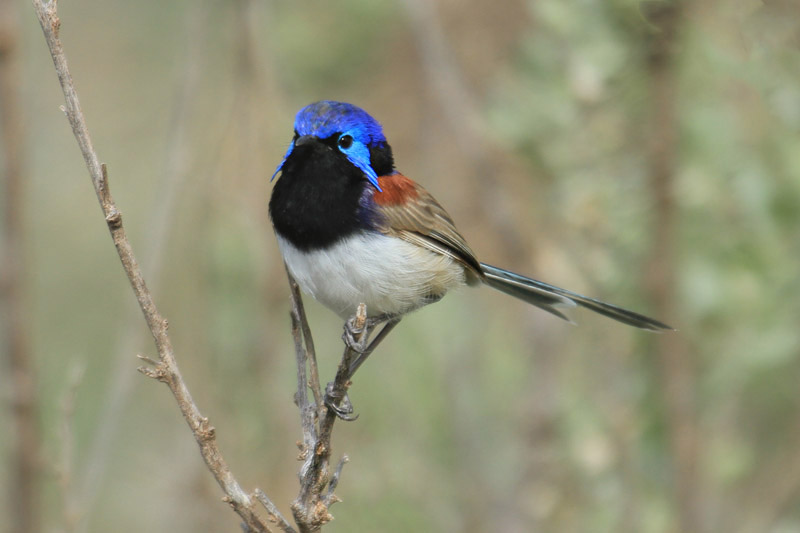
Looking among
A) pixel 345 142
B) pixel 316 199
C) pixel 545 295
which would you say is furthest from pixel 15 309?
pixel 545 295

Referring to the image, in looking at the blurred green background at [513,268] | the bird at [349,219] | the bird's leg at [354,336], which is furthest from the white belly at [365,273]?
the blurred green background at [513,268]

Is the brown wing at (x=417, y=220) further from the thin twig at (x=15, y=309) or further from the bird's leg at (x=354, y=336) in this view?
the thin twig at (x=15, y=309)

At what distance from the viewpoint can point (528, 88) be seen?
4.65 m

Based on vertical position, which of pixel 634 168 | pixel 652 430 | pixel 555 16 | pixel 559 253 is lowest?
pixel 652 430

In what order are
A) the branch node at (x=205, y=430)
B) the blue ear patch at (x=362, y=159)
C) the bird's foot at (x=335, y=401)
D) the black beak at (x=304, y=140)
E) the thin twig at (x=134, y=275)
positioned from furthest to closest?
the blue ear patch at (x=362, y=159), the black beak at (x=304, y=140), the bird's foot at (x=335, y=401), the branch node at (x=205, y=430), the thin twig at (x=134, y=275)

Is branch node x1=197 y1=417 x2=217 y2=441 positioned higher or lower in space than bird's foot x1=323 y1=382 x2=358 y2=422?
higher

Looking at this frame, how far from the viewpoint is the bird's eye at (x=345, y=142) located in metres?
3.01

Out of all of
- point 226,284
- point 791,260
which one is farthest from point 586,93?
point 226,284

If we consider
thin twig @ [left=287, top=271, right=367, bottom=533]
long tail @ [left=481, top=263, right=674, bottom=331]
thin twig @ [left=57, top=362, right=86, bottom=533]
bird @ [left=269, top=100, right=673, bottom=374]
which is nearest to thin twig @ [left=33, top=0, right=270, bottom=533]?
thin twig @ [left=287, top=271, right=367, bottom=533]

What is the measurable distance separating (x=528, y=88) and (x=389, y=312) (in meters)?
1.90

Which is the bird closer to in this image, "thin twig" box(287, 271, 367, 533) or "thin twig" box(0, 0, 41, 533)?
"thin twig" box(287, 271, 367, 533)

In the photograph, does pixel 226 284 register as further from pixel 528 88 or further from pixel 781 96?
pixel 781 96

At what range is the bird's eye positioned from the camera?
3.01 m

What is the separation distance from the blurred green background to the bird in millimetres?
931
